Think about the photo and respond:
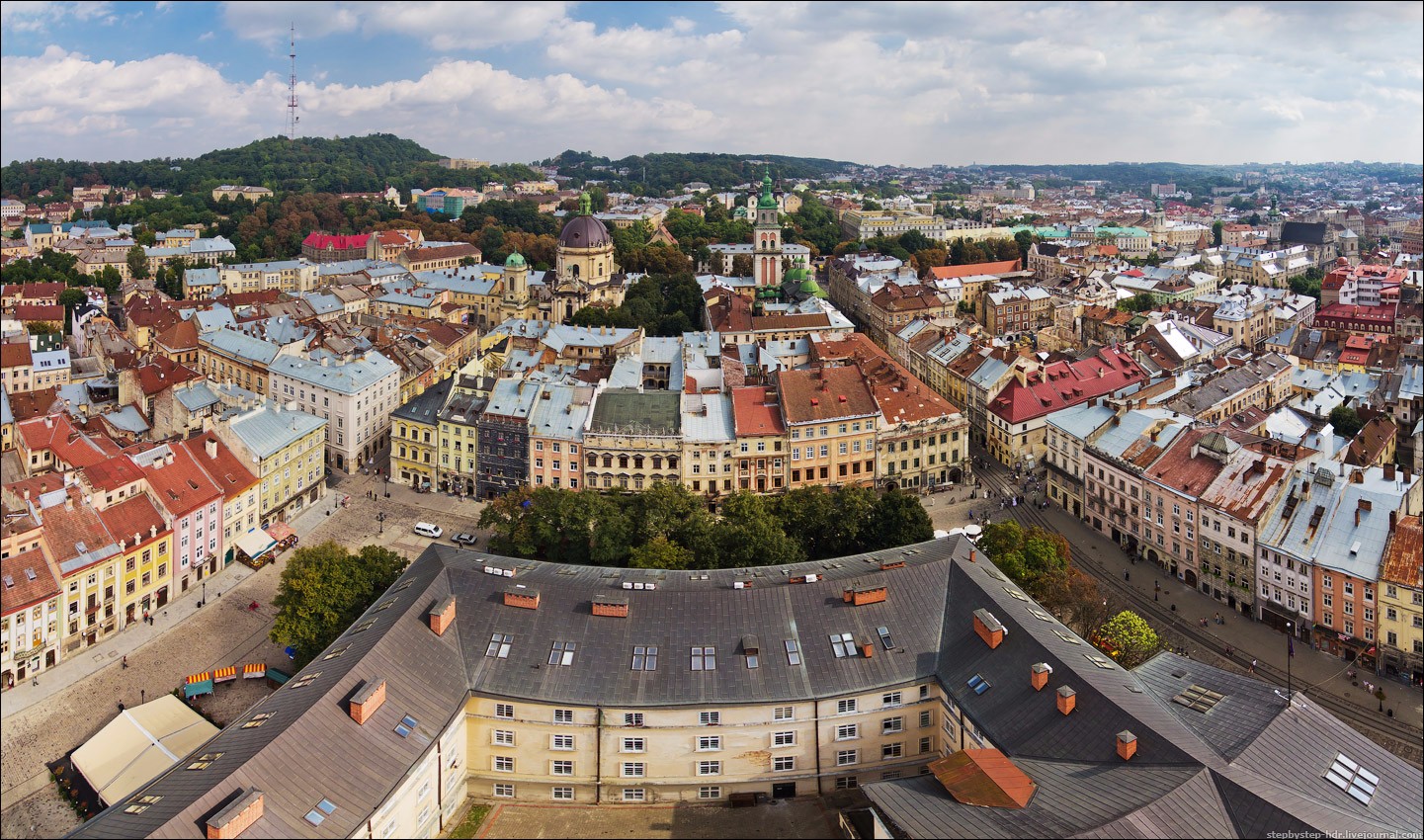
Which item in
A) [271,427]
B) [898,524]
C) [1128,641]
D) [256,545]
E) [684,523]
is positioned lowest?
[256,545]

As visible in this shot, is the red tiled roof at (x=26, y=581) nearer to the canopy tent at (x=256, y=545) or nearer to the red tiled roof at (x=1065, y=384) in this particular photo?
the canopy tent at (x=256, y=545)

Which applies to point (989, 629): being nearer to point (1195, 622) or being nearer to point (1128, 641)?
point (1128, 641)

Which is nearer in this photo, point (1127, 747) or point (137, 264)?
point (1127, 747)

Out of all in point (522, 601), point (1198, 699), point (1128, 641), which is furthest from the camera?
point (1128, 641)

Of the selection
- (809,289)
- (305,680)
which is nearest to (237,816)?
(305,680)

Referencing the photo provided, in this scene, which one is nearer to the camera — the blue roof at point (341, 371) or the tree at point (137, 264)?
the blue roof at point (341, 371)

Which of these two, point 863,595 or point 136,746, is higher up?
point 863,595

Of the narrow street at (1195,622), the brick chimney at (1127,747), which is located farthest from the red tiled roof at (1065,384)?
the brick chimney at (1127,747)
